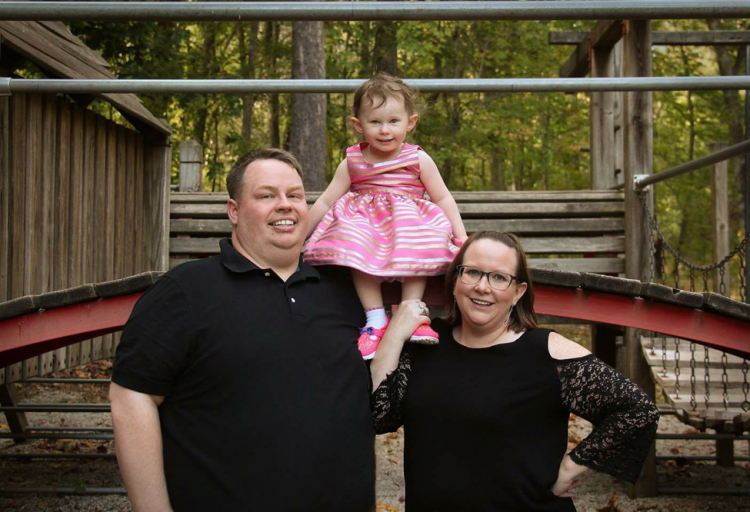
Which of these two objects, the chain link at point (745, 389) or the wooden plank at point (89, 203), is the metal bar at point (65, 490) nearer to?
the wooden plank at point (89, 203)

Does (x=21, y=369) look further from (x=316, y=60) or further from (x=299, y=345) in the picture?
(x=316, y=60)

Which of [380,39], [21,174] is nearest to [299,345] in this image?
[21,174]

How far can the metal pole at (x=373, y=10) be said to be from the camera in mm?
3014

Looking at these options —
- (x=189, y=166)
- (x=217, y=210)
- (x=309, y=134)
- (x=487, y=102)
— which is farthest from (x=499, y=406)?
(x=487, y=102)

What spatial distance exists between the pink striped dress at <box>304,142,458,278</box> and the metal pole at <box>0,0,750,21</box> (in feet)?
2.10

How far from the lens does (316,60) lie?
12.2 meters

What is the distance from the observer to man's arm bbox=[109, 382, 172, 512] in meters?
2.39

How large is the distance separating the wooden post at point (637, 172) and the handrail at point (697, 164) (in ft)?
Answer: 0.47

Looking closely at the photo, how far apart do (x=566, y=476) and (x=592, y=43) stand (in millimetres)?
7367

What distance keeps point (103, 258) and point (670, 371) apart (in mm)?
4909

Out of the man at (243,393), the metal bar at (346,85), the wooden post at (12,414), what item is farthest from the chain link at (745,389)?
the wooden post at (12,414)

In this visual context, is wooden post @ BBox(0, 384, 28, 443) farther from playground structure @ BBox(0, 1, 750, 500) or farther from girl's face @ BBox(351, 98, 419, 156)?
girl's face @ BBox(351, 98, 419, 156)

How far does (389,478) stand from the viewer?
729 cm

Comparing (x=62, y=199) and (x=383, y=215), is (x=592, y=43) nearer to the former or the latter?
(x=62, y=199)
